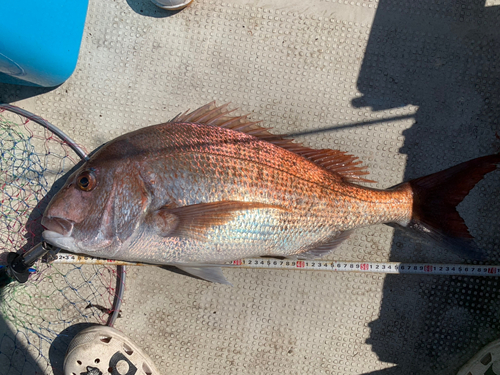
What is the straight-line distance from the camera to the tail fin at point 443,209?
1777mm

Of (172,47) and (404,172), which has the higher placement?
(172,47)

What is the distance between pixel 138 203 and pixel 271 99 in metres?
1.11

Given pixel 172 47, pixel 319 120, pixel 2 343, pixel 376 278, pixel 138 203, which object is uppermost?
pixel 172 47

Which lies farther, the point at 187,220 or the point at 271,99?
the point at 271,99

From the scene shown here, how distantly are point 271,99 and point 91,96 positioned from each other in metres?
1.19

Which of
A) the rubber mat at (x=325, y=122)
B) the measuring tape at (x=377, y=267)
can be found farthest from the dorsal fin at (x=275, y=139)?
the measuring tape at (x=377, y=267)

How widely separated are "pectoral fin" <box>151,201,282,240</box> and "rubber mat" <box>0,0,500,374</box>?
65 cm

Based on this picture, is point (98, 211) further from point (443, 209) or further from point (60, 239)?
point (443, 209)

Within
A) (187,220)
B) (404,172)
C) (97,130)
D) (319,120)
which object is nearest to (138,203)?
(187,220)

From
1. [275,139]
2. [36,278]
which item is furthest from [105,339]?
[275,139]

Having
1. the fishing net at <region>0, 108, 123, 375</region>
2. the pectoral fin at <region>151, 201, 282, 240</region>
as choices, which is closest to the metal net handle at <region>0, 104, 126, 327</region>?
the fishing net at <region>0, 108, 123, 375</region>

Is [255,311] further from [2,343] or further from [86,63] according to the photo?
[86,63]

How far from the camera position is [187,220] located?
1.52 metres

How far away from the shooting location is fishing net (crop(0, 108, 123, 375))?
2020 millimetres
